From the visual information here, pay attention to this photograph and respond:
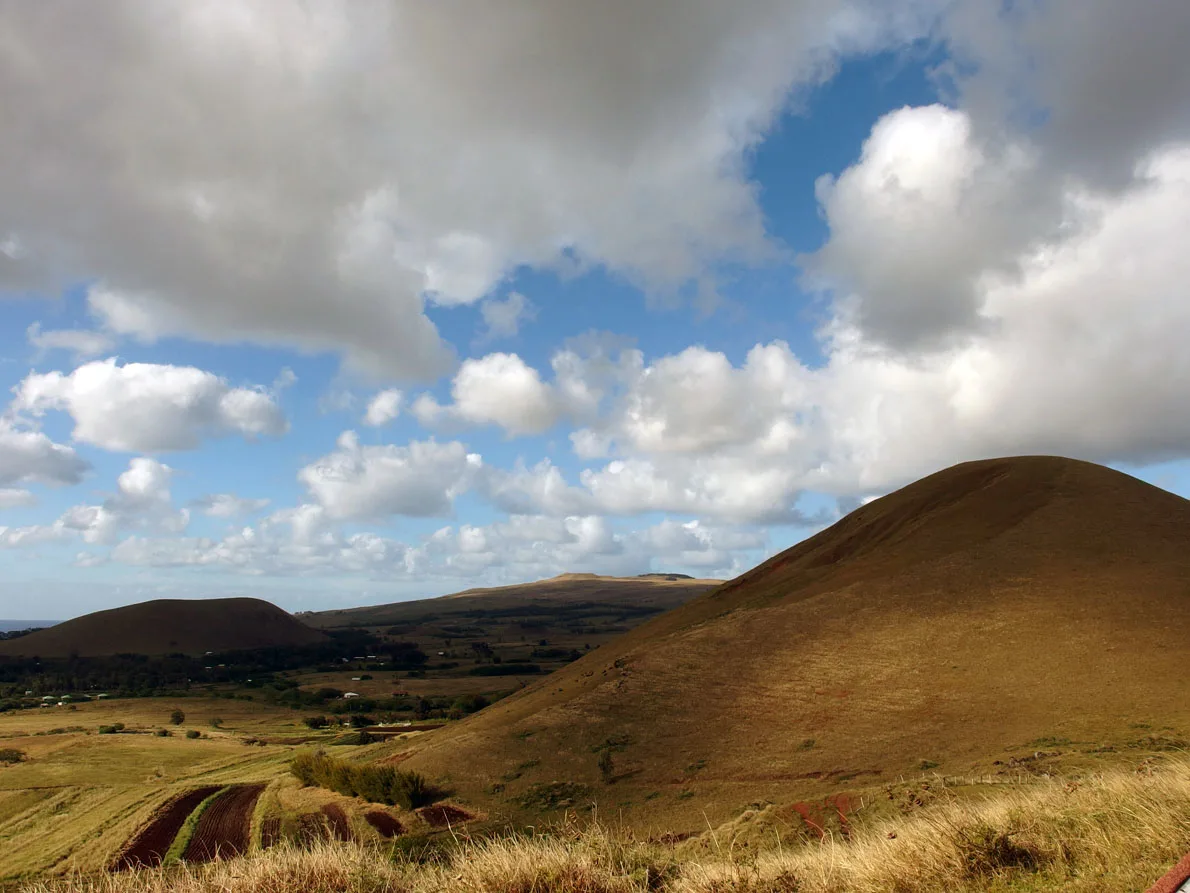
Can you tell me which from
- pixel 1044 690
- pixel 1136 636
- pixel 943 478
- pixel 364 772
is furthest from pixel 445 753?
pixel 943 478

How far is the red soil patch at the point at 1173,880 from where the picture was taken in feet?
19.9

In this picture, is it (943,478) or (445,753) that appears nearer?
(445,753)

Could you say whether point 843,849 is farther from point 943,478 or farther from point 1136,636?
point 943,478

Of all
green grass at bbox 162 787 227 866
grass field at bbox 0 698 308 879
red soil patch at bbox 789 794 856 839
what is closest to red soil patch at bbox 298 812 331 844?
green grass at bbox 162 787 227 866

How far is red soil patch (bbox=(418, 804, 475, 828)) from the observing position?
28.3 metres

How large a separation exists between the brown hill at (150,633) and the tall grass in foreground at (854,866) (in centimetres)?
18647

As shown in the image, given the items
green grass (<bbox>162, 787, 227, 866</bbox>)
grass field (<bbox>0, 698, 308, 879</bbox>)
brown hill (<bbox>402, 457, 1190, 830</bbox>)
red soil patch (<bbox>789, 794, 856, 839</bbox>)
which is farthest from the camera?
grass field (<bbox>0, 698, 308, 879</bbox>)

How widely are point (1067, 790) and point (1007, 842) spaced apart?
4.87 meters

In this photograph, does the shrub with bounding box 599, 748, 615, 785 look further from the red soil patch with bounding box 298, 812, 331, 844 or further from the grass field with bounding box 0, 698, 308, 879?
the grass field with bounding box 0, 698, 308, 879

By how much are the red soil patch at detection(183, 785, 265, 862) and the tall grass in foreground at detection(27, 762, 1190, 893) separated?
63.0 feet

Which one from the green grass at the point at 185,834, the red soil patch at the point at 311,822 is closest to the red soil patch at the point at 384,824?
the red soil patch at the point at 311,822

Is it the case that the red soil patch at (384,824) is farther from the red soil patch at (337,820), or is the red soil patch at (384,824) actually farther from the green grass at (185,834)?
the green grass at (185,834)

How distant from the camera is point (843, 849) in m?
11.1

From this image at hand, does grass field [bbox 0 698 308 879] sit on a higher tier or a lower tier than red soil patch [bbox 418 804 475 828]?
lower
